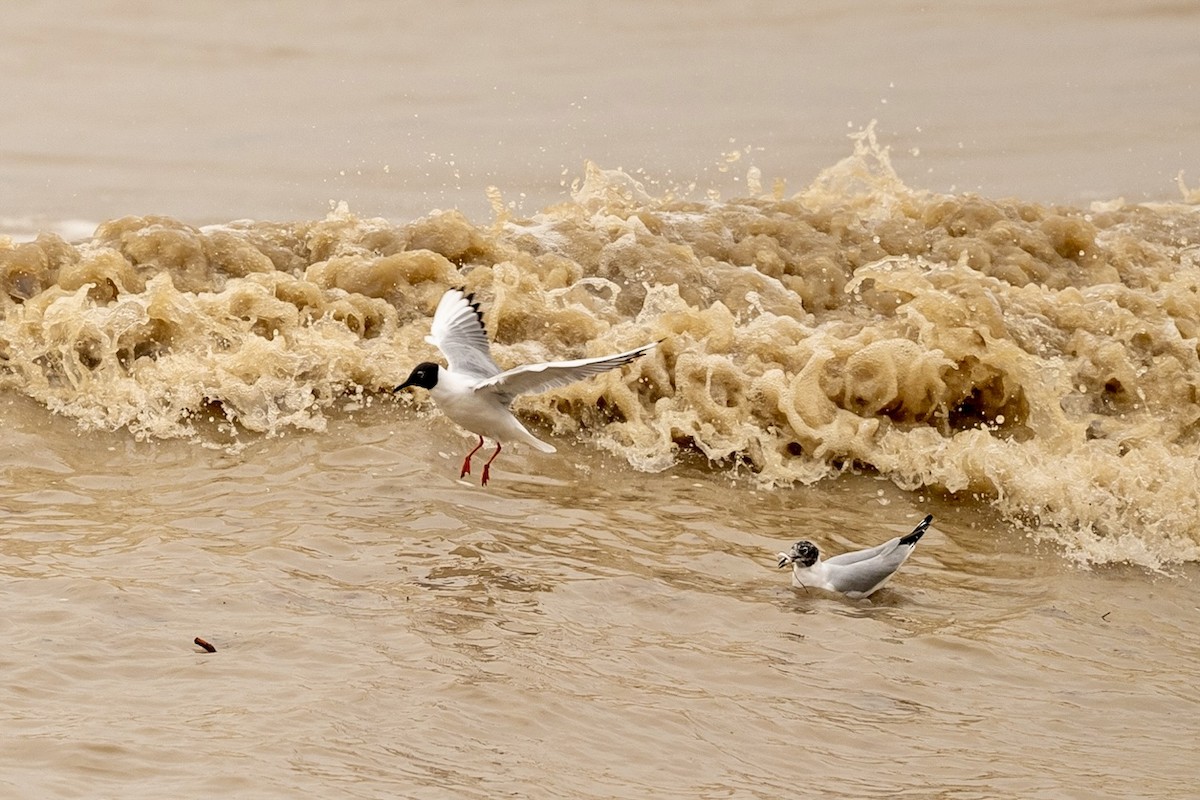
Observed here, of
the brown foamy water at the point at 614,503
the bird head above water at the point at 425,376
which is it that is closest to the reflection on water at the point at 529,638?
the brown foamy water at the point at 614,503

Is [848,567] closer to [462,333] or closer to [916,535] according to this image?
[916,535]

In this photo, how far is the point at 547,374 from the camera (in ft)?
19.8

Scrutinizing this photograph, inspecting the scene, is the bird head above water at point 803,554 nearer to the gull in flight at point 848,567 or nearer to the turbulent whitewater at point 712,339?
the gull in flight at point 848,567

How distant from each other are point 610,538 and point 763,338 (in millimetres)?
2297

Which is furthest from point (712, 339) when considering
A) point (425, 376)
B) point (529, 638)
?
point (529, 638)

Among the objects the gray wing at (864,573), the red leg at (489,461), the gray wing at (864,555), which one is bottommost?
the gray wing at (864,573)

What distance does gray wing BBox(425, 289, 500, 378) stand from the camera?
673 cm

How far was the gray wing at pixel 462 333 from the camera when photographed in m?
6.73

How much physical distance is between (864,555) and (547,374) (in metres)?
1.42

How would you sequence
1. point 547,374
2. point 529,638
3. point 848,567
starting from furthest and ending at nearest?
1. point 547,374
2. point 848,567
3. point 529,638

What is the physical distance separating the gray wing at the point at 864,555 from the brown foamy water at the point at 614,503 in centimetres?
17

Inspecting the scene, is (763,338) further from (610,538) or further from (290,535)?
(290,535)

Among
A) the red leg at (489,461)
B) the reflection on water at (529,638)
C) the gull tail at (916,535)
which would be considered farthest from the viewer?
the red leg at (489,461)

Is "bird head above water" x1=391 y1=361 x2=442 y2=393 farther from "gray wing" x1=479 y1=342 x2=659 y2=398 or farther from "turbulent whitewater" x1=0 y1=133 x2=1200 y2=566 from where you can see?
"turbulent whitewater" x1=0 y1=133 x2=1200 y2=566
